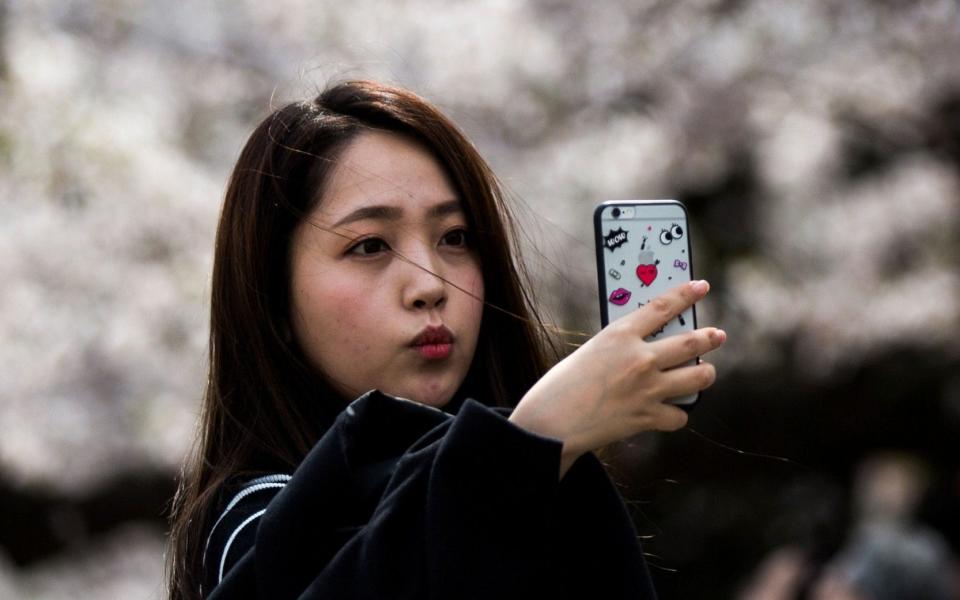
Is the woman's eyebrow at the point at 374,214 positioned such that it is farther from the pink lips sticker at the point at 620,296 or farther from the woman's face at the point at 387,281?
the pink lips sticker at the point at 620,296

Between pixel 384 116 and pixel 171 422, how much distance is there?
4.52 m

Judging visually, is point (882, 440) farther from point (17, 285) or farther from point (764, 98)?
point (17, 285)

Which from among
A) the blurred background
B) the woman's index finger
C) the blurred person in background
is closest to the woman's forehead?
the woman's index finger

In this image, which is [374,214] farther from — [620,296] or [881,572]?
[881,572]

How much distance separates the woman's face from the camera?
1.54 meters

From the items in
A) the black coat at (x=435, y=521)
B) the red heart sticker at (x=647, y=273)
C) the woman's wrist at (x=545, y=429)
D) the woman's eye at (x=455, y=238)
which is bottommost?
the black coat at (x=435, y=521)

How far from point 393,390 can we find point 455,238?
213 millimetres

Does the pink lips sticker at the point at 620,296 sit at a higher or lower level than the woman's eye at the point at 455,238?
lower

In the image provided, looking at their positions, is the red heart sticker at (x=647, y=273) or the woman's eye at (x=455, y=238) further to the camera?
the woman's eye at (x=455, y=238)

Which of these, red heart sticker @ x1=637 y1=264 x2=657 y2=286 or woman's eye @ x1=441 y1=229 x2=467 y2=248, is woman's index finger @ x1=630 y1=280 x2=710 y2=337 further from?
woman's eye @ x1=441 y1=229 x2=467 y2=248

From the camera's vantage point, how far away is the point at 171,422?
6.00 metres

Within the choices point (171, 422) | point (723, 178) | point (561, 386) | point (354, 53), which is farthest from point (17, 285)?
point (561, 386)

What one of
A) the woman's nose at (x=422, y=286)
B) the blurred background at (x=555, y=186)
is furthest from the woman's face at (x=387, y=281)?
the blurred background at (x=555, y=186)

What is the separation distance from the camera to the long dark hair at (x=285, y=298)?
5.33 ft
